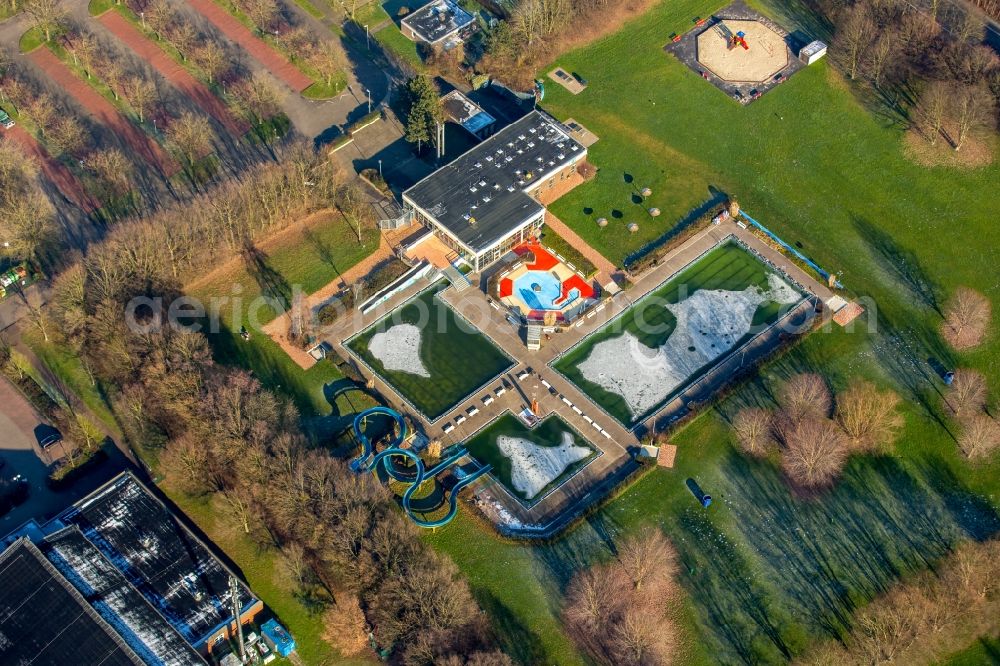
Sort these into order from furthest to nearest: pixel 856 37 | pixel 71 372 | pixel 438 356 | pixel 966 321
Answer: pixel 856 37, pixel 966 321, pixel 438 356, pixel 71 372

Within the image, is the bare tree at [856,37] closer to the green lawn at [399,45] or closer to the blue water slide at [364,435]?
the green lawn at [399,45]

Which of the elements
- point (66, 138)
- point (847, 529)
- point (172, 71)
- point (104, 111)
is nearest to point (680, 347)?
point (847, 529)

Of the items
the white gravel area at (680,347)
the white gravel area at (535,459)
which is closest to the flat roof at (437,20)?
the white gravel area at (680,347)

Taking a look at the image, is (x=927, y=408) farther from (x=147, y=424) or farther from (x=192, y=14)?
(x=192, y=14)

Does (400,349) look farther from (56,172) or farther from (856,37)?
(856,37)

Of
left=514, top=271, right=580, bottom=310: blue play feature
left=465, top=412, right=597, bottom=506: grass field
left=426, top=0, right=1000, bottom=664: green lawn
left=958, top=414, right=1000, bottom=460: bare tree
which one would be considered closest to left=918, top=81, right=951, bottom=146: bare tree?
left=426, top=0, right=1000, bottom=664: green lawn
